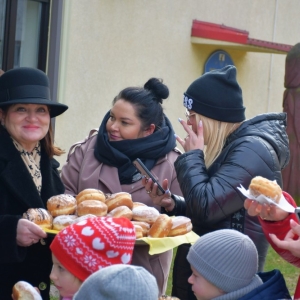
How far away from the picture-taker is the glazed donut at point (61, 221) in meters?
3.28

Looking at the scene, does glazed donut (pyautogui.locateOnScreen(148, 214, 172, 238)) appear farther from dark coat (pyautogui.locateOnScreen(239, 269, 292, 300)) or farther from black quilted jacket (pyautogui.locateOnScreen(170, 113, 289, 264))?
dark coat (pyautogui.locateOnScreen(239, 269, 292, 300))

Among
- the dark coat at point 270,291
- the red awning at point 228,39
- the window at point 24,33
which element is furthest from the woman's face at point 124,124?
the red awning at point 228,39

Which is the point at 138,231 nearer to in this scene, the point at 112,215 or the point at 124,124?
the point at 112,215

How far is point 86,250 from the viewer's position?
2.80 metres

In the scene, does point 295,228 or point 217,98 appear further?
point 217,98

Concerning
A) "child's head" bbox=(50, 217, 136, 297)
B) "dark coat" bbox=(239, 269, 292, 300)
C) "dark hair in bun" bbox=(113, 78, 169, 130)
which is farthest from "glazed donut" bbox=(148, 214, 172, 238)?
"dark hair in bun" bbox=(113, 78, 169, 130)

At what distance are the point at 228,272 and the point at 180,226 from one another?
0.55 m

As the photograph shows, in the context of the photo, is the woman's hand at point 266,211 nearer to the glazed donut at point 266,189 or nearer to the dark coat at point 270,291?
the glazed donut at point 266,189

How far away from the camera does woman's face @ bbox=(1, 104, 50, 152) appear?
3.50 metres

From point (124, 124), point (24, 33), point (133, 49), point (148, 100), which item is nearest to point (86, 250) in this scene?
point (124, 124)

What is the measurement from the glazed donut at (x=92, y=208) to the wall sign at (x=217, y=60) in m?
Answer: 9.64

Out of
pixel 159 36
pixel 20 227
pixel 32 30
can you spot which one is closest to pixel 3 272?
pixel 20 227

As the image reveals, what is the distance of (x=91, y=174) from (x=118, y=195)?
0.46 metres

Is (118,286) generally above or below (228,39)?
below
